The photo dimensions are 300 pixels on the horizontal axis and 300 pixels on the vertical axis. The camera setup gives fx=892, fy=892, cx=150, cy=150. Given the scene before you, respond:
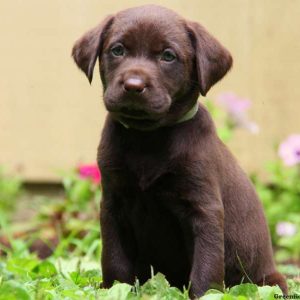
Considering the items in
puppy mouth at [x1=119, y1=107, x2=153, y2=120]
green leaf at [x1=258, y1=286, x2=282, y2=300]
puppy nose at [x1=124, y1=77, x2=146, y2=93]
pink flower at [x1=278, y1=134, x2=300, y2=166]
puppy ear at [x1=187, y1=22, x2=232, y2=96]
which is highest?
puppy ear at [x1=187, y1=22, x2=232, y2=96]

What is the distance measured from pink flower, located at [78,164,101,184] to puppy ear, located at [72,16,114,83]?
285 centimetres

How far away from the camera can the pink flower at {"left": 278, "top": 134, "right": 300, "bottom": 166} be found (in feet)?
23.3

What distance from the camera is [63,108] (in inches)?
320

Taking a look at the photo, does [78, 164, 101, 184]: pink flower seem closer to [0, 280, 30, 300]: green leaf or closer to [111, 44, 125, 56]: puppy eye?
[111, 44, 125, 56]: puppy eye

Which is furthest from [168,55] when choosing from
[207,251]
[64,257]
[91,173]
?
[91,173]

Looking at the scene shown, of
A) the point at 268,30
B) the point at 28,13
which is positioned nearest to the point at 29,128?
the point at 28,13

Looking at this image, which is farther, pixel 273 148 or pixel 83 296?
pixel 273 148

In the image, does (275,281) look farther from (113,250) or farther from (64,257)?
(64,257)

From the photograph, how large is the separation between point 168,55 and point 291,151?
3503mm

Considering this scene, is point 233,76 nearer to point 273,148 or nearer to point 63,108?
point 273,148

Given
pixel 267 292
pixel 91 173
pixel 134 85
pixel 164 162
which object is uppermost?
pixel 134 85

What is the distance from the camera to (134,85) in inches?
143

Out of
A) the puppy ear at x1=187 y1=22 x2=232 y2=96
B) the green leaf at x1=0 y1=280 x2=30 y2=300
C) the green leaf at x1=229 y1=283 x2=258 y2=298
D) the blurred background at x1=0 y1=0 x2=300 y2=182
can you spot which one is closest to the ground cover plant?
the blurred background at x1=0 y1=0 x2=300 y2=182

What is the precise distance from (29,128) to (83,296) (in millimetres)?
4757
